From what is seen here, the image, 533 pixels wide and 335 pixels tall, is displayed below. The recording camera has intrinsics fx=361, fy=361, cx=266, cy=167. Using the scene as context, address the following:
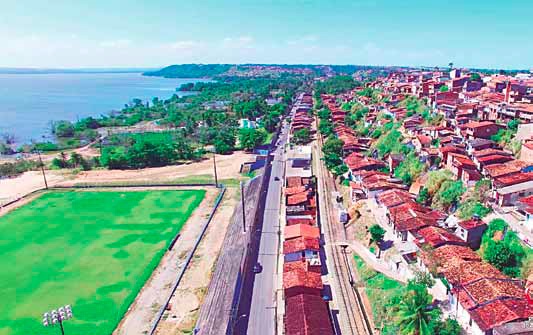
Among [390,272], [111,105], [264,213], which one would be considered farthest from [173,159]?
[111,105]

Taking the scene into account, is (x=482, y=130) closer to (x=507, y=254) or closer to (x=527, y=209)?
(x=527, y=209)

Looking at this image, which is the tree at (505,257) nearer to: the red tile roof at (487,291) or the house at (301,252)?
the red tile roof at (487,291)

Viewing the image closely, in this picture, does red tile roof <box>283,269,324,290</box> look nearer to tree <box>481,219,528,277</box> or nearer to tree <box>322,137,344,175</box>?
tree <box>481,219,528,277</box>

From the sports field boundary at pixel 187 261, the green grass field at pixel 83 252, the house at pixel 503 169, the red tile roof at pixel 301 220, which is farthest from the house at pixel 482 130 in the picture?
the green grass field at pixel 83 252

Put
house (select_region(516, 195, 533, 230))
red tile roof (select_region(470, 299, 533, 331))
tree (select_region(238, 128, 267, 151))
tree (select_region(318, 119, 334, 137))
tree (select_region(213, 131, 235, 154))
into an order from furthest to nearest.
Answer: tree (select_region(318, 119, 334, 137)), tree (select_region(213, 131, 235, 154)), tree (select_region(238, 128, 267, 151)), house (select_region(516, 195, 533, 230)), red tile roof (select_region(470, 299, 533, 331))

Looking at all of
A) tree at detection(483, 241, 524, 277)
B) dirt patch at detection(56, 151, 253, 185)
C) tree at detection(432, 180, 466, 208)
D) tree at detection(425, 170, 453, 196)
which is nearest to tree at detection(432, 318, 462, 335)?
tree at detection(483, 241, 524, 277)

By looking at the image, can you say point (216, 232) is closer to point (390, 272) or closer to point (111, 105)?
point (390, 272)
